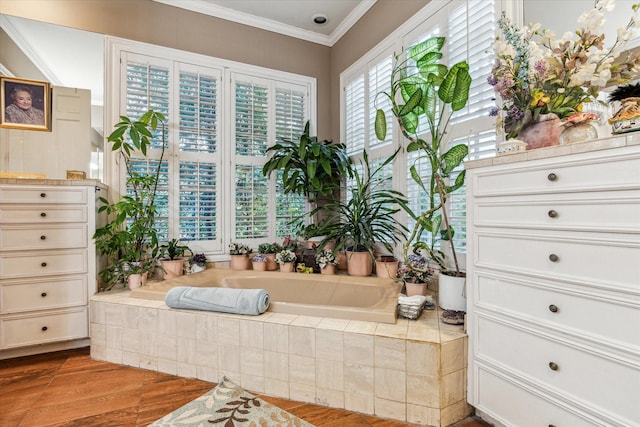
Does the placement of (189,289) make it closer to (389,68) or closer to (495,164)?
(495,164)

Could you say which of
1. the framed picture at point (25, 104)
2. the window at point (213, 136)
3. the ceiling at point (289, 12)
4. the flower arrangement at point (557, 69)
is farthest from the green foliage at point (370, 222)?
the framed picture at point (25, 104)

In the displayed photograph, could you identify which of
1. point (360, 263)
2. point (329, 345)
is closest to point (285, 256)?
point (360, 263)

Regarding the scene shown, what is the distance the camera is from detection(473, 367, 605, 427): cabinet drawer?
112 cm

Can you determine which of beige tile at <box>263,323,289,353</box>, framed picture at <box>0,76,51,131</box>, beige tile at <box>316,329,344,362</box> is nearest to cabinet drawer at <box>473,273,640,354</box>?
beige tile at <box>316,329,344,362</box>

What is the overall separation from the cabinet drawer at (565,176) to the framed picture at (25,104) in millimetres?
3110

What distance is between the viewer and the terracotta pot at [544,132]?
1285 millimetres

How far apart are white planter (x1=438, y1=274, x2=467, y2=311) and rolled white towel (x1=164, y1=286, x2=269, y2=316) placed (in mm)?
1049

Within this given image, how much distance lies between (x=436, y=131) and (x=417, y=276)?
98 centimetres

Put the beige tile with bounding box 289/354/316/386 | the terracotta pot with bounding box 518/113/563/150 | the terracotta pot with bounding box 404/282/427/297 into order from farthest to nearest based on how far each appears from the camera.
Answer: the terracotta pot with bounding box 404/282/427/297 < the beige tile with bounding box 289/354/316/386 < the terracotta pot with bounding box 518/113/563/150

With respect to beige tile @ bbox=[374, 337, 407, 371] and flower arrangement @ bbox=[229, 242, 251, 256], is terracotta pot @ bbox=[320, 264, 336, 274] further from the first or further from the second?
beige tile @ bbox=[374, 337, 407, 371]

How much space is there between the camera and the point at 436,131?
2080mm

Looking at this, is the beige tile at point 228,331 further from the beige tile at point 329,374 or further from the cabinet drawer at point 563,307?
the cabinet drawer at point 563,307

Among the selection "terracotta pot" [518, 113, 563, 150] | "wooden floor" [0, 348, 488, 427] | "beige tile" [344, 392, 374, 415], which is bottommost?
"wooden floor" [0, 348, 488, 427]

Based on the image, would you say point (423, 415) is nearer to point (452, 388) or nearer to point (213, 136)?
point (452, 388)
